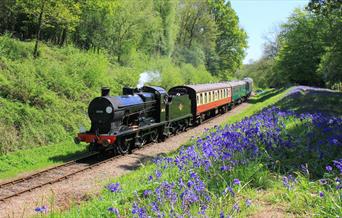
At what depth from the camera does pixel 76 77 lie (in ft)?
72.7

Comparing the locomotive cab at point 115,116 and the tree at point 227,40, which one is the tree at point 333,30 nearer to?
the locomotive cab at point 115,116

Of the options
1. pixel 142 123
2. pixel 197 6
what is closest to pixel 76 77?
pixel 142 123

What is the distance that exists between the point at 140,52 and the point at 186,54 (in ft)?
51.0

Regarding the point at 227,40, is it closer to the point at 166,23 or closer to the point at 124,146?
the point at 166,23

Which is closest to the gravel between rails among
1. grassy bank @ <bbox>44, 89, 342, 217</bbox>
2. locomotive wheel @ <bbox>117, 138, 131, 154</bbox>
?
locomotive wheel @ <bbox>117, 138, 131, 154</bbox>

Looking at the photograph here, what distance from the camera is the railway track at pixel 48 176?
10961 mm

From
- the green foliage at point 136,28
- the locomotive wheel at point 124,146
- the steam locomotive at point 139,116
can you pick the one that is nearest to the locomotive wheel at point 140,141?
the steam locomotive at point 139,116

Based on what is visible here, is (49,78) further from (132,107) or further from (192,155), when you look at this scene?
(192,155)

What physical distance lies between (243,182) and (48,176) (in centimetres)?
776

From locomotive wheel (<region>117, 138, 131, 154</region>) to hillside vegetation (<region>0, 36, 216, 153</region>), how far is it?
10.4ft

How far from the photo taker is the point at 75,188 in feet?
36.3

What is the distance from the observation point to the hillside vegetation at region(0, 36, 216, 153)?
15594 millimetres

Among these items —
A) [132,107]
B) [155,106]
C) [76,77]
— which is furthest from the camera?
[76,77]

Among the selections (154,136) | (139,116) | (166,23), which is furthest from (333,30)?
(166,23)
